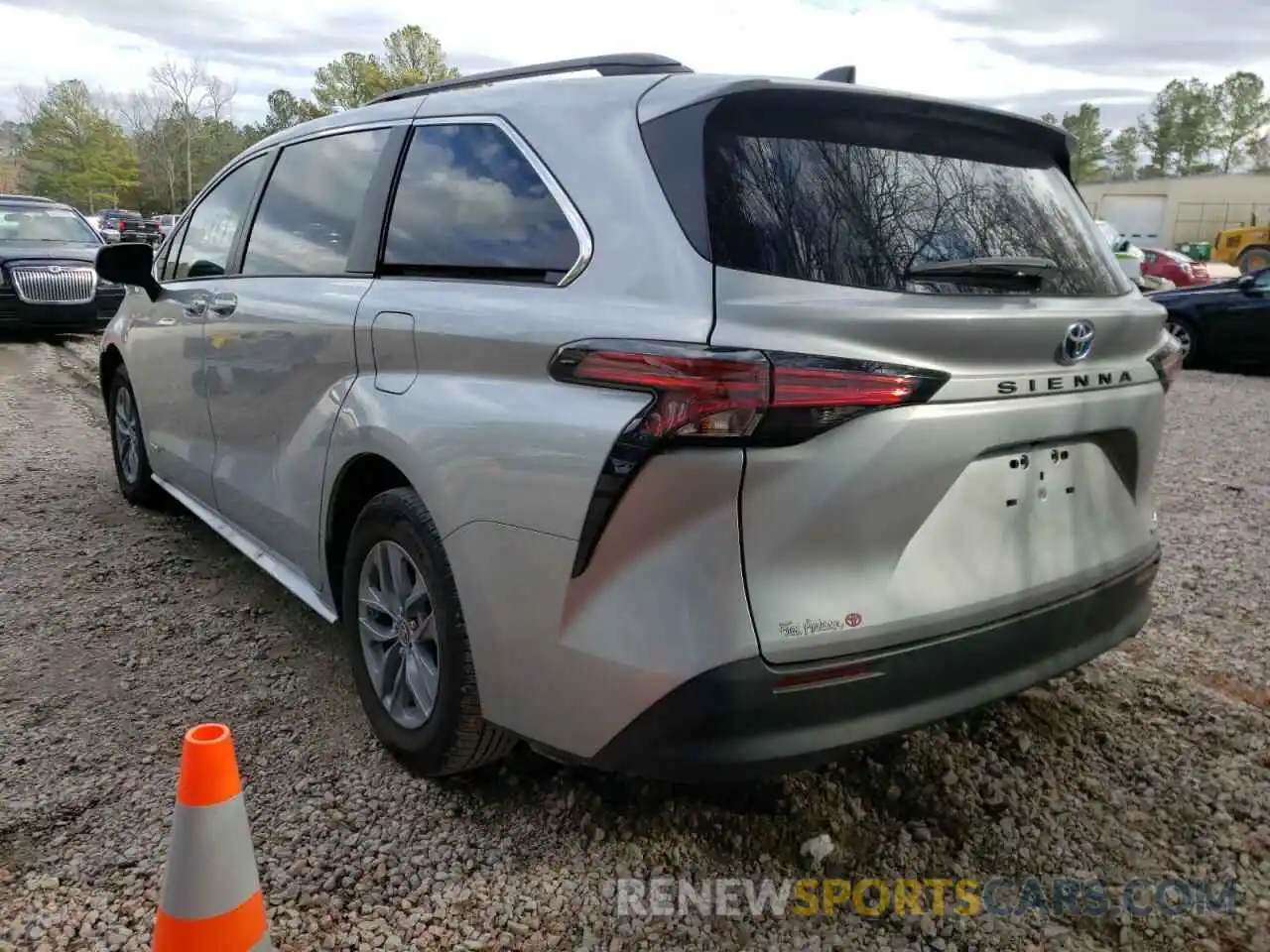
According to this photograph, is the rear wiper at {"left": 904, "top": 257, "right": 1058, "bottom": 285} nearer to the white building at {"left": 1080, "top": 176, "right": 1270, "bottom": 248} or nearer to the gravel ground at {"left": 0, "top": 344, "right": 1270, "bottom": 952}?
the gravel ground at {"left": 0, "top": 344, "right": 1270, "bottom": 952}

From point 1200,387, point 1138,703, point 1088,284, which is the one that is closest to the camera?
point 1088,284

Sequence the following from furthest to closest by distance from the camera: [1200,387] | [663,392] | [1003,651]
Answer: [1200,387], [1003,651], [663,392]

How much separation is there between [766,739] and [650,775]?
0.26 metres

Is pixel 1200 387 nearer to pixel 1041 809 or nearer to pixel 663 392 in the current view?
pixel 1041 809

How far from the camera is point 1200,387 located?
34.3 ft

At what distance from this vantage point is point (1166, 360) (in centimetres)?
266

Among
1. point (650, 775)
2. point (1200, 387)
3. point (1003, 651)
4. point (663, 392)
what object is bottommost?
point (1200, 387)

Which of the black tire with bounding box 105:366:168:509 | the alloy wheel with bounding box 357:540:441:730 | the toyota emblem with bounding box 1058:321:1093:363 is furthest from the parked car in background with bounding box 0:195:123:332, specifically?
the toyota emblem with bounding box 1058:321:1093:363

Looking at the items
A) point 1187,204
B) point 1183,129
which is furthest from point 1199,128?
point 1187,204

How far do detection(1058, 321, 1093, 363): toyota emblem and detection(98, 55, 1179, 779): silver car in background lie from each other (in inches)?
0.4

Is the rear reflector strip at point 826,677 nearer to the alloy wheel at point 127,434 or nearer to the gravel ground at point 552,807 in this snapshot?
the gravel ground at point 552,807

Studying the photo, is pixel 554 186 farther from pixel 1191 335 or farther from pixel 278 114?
pixel 278 114

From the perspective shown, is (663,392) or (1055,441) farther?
(1055,441)

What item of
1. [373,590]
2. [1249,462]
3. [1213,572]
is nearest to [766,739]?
[373,590]
